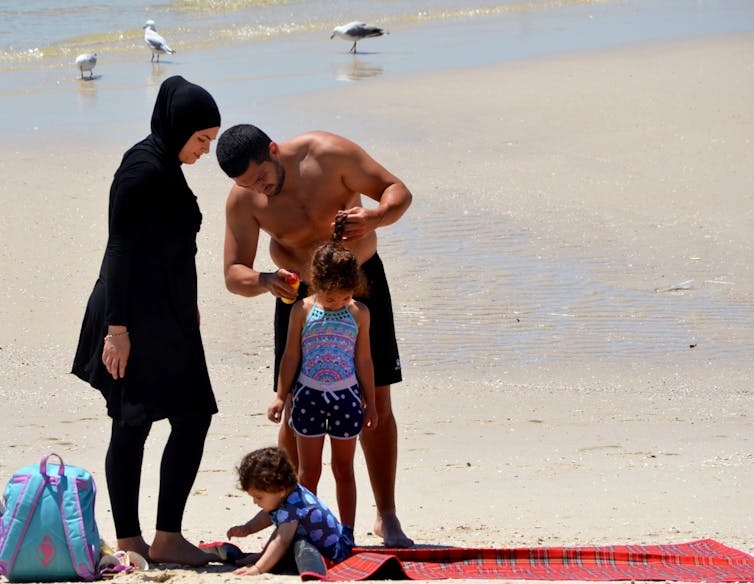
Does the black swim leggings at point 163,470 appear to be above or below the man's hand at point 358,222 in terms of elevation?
below

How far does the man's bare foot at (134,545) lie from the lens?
181 inches

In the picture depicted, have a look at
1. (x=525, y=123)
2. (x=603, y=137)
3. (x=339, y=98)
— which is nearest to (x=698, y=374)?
(x=603, y=137)

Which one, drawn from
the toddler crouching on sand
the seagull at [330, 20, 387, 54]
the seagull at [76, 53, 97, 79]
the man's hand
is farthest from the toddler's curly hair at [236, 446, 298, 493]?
the seagull at [330, 20, 387, 54]

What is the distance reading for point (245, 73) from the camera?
56.6ft

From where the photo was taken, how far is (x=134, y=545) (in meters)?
4.61

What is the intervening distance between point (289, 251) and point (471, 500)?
4.54 ft

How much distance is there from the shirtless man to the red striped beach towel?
445 millimetres

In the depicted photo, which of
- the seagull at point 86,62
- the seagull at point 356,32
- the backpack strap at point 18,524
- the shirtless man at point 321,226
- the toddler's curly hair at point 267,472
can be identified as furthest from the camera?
the seagull at point 356,32

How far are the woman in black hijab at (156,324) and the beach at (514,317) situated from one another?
1.02ft

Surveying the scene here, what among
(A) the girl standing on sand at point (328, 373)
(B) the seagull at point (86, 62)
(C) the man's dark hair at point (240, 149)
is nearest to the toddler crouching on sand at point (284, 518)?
(A) the girl standing on sand at point (328, 373)

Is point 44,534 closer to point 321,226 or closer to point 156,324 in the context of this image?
point 156,324

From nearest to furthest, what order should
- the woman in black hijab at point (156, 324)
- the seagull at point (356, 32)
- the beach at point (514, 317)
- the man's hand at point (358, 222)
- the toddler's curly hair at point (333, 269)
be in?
1. the woman in black hijab at point (156, 324)
2. the toddler's curly hair at point (333, 269)
3. the man's hand at point (358, 222)
4. the beach at point (514, 317)
5. the seagull at point (356, 32)

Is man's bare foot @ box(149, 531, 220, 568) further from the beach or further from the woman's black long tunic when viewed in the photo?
the woman's black long tunic

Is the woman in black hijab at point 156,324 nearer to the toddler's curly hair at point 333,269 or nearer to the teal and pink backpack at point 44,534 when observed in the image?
the teal and pink backpack at point 44,534
